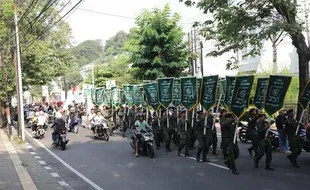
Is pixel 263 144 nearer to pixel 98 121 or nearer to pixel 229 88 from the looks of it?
pixel 229 88

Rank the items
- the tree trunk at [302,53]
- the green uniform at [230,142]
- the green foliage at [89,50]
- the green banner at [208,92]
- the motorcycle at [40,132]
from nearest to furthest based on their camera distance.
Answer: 1. the green uniform at [230,142]
2. the tree trunk at [302,53]
3. the green banner at [208,92]
4. the motorcycle at [40,132]
5. the green foliage at [89,50]

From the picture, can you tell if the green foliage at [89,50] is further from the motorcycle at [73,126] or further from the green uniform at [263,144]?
the green uniform at [263,144]

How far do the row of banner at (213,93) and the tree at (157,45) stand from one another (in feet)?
9.29

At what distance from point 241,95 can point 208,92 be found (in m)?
1.89

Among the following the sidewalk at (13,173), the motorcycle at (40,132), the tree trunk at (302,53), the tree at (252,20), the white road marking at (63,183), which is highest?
the tree at (252,20)

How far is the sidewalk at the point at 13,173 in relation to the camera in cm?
986

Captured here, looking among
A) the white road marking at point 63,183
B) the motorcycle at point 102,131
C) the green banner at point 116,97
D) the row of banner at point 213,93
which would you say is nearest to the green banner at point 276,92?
the row of banner at point 213,93

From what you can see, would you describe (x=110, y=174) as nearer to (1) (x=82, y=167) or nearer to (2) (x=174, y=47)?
(1) (x=82, y=167)

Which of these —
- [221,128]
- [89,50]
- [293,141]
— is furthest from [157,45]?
[89,50]

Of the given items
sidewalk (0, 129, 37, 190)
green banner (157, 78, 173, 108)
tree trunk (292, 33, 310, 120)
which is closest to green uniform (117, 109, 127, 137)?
green banner (157, 78, 173, 108)

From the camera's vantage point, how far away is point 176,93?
53.2 ft

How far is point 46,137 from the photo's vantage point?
22.1 meters

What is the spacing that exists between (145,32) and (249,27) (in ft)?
39.5

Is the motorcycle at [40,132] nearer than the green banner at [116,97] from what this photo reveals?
Yes
